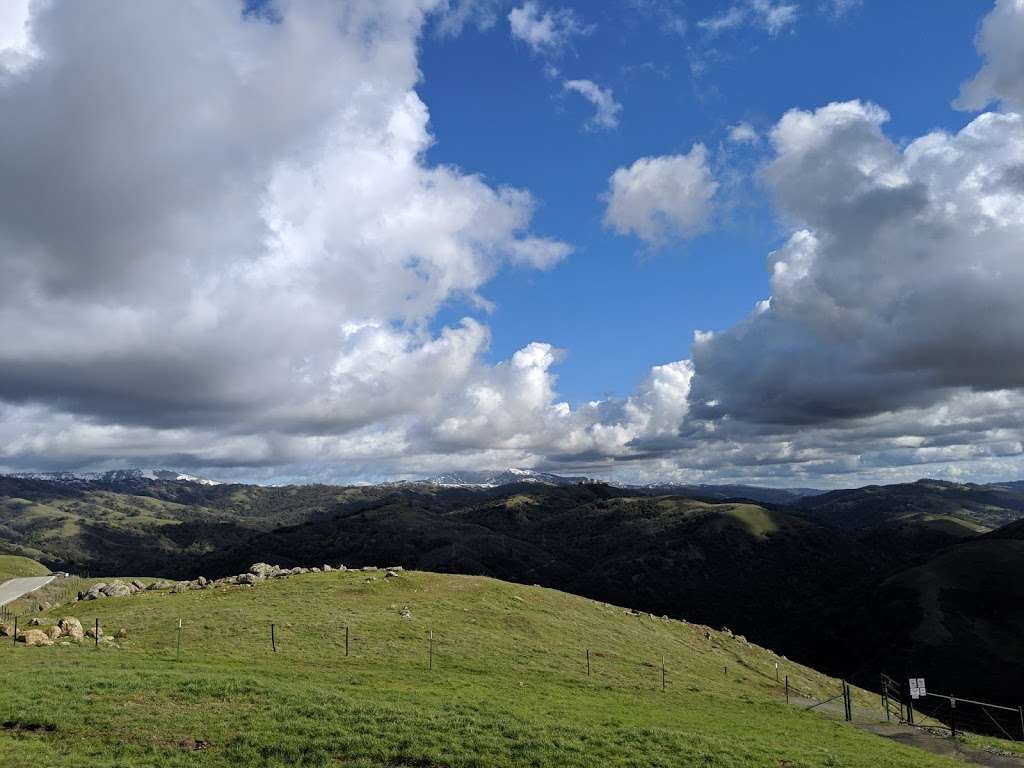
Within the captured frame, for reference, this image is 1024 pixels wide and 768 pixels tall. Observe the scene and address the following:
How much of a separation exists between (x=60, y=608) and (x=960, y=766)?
2822 inches

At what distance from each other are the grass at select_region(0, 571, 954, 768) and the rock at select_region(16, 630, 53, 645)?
166 cm

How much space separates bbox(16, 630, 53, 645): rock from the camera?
142 ft

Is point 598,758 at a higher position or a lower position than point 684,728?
higher

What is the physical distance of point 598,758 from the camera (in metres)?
24.6

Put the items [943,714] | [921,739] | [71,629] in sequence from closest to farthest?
[921,739] → [71,629] → [943,714]

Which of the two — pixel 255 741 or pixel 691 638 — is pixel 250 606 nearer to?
pixel 255 741

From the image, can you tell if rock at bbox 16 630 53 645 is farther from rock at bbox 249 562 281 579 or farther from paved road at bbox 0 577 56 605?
paved road at bbox 0 577 56 605

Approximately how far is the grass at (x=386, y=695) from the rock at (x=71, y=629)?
124 inches

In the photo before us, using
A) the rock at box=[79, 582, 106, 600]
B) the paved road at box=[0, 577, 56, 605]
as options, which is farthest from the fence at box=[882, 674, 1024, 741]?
the paved road at box=[0, 577, 56, 605]

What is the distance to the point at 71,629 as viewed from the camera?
152 feet

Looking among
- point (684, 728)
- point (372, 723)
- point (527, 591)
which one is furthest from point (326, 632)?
point (527, 591)

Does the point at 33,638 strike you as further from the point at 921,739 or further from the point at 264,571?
the point at 921,739

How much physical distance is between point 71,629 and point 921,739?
5831cm

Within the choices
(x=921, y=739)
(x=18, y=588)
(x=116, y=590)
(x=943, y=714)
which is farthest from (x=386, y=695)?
(x=943, y=714)
